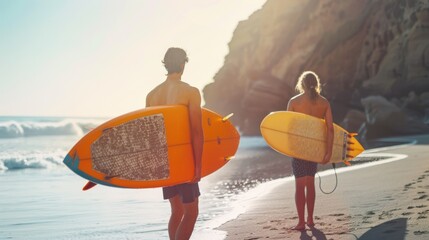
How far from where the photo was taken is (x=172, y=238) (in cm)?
399

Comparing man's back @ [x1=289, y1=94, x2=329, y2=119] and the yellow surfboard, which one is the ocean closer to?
the yellow surfboard

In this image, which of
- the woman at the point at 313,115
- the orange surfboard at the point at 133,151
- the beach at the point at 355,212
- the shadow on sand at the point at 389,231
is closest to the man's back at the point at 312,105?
the woman at the point at 313,115

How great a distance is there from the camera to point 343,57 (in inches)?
1606

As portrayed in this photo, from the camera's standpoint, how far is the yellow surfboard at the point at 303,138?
5406 mm

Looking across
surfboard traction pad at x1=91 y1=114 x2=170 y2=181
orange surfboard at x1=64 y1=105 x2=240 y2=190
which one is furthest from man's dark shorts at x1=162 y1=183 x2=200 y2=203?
surfboard traction pad at x1=91 y1=114 x2=170 y2=181

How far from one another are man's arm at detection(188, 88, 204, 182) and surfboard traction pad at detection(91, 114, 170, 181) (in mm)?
379

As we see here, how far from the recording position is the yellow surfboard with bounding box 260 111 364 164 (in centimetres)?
541

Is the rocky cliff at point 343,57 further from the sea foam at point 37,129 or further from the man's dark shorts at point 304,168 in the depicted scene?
Result: the man's dark shorts at point 304,168

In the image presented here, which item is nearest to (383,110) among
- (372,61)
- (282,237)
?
(372,61)

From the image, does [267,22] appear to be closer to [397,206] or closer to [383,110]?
[383,110]

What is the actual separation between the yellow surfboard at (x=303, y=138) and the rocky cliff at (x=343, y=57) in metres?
20.2

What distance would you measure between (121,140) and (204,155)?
0.72m

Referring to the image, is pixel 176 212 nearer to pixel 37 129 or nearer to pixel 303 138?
pixel 303 138

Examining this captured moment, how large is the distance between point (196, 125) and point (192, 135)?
0.30 ft
